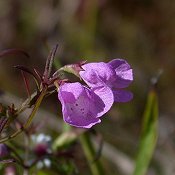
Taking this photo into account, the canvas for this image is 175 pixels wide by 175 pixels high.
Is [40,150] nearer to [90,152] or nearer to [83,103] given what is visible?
[90,152]

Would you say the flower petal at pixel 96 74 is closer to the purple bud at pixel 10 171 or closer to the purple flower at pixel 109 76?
the purple flower at pixel 109 76

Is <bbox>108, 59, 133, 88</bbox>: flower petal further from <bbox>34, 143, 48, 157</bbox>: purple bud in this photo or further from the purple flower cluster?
<bbox>34, 143, 48, 157</bbox>: purple bud

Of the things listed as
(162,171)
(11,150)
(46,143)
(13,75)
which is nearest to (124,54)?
(13,75)

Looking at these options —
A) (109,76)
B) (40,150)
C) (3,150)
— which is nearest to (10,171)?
(40,150)

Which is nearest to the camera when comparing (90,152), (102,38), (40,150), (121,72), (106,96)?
(106,96)

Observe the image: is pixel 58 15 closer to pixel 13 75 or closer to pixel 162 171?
pixel 13 75

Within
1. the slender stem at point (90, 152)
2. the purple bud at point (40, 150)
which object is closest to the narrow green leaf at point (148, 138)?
the slender stem at point (90, 152)
